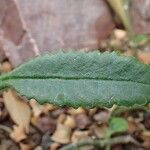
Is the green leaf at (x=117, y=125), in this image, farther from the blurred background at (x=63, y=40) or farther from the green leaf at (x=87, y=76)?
the green leaf at (x=87, y=76)

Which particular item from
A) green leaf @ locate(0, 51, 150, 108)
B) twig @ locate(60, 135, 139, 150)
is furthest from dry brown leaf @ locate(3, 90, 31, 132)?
green leaf @ locate(0, 51, 150, 108)

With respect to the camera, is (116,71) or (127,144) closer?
(116,71)

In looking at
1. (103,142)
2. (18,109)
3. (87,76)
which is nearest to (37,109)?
(18,109)

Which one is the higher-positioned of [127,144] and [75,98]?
[75,98]

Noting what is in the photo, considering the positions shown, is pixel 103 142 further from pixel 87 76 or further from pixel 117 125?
pixel 87 76

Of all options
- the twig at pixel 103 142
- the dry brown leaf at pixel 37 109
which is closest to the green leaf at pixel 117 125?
the twig at pixel 103 142

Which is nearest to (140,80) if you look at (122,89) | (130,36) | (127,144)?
(122,89)

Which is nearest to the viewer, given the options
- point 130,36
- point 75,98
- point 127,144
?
point 75,98

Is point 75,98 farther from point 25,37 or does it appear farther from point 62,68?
point 25,37

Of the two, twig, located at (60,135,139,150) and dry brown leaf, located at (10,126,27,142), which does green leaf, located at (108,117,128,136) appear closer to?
twig, located at (60,135,139,150)
